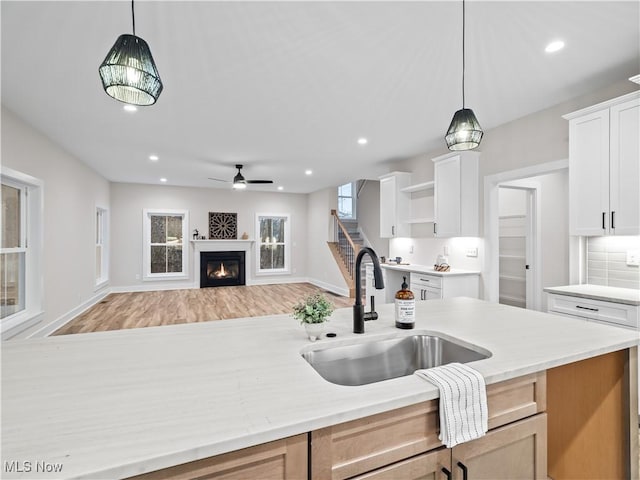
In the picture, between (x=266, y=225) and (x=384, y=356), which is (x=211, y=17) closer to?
(x=384, y=356)

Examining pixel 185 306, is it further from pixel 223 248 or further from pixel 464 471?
pixel 464 471

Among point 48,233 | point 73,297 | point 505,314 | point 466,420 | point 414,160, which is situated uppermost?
point 414,160


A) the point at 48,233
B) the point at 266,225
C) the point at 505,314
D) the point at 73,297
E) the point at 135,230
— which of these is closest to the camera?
the point at 505,314

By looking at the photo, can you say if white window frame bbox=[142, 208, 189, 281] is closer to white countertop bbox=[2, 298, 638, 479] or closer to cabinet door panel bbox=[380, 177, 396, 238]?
cabinet door panel bbox=[380, 177, 396, 238]

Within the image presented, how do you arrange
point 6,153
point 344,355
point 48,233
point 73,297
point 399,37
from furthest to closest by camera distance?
point 73,297
point 48,233
point 6,153
point 399,37
point 344,355

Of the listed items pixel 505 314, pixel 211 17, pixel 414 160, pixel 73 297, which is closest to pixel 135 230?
pixel 73 297

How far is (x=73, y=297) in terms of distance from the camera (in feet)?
17.6

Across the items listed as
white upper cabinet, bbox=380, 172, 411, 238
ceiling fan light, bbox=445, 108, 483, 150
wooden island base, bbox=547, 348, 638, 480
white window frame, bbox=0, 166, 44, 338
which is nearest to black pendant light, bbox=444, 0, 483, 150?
ceiling fan light, bbox=445, 108, 483, 150

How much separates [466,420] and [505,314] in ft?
3.53

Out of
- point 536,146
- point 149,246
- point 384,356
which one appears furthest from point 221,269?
point 384,356

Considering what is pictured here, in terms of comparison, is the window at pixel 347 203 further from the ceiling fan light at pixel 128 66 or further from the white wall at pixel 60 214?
the ceiling fan light at pixel 128 66

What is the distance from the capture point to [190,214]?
853 cm

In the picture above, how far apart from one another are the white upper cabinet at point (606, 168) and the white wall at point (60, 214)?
5.43 m

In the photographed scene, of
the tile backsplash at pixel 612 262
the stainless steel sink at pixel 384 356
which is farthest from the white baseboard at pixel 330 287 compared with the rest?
the stainless steel sink at pixel 384 356
